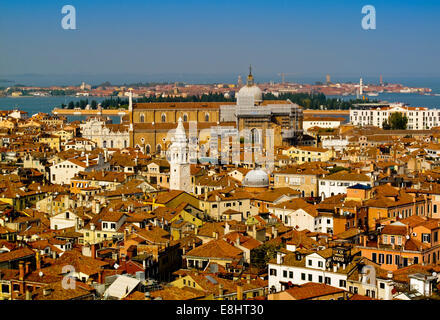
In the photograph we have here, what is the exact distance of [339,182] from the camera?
14.7 metres

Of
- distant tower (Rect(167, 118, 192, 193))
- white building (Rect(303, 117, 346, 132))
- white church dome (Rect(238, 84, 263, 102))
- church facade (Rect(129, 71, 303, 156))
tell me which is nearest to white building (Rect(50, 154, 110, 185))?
distant tower (Rect(167, 118, 192, 193))

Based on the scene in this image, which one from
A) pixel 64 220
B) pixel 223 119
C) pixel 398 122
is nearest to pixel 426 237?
pixel 64 220

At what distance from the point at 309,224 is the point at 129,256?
394 centimetres

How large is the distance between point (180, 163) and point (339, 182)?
128 inches

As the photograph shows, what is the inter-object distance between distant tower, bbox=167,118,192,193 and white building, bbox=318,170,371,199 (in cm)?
273

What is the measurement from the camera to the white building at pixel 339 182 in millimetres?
14236

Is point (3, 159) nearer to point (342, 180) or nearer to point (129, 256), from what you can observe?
point (342, 180)

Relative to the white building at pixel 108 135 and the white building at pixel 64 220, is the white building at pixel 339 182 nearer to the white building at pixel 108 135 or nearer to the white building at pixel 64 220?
the white building at pixel 64 220

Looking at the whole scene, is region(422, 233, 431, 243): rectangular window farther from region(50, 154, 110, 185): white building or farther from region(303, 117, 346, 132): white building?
region(303, 117, 346, 132): white building

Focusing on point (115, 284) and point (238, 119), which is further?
point (238, 119)

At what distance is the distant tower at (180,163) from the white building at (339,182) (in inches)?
107

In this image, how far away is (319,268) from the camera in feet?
23.1

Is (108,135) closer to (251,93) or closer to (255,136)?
(251,93)
